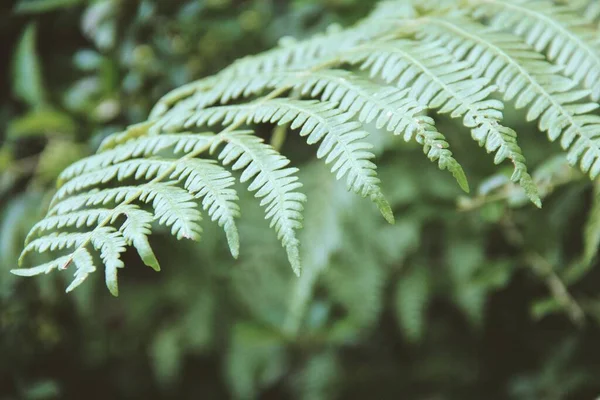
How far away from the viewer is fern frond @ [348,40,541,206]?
73 centimetres

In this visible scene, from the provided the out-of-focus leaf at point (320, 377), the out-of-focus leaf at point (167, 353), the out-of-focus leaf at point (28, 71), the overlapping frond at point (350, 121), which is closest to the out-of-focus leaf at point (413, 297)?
the out-of-focus leaf at point (320, 377)

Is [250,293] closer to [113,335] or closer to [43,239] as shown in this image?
[113,335]

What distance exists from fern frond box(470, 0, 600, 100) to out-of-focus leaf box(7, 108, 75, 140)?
1.17 metres

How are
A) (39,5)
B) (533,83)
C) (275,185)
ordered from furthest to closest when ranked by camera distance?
(39,5) < (533,83) < (275,185)

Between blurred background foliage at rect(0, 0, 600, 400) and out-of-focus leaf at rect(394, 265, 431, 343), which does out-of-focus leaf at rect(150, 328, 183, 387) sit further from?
out-of-focus leaf at rect(394, 265, 431, 343)

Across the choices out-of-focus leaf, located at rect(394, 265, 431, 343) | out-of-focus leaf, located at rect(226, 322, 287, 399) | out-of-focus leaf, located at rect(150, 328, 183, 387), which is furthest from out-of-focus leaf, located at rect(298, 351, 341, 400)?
out-of-focus leaf, located at rect(150, 328, 183, 387)

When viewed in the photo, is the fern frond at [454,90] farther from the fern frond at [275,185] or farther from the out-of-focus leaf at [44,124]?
the out-of-focus leaf at [44,124]

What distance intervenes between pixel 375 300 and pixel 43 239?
1120 mm

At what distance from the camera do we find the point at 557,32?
39.3 inches

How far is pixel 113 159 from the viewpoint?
37.6 inches

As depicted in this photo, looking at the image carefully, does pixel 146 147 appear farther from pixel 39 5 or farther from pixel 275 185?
pixel 39 5

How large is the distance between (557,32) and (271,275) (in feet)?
3.80

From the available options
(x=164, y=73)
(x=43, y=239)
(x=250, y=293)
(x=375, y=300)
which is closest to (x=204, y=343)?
(x=250, y=293)

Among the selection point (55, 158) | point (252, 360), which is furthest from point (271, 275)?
point (55, 158)
